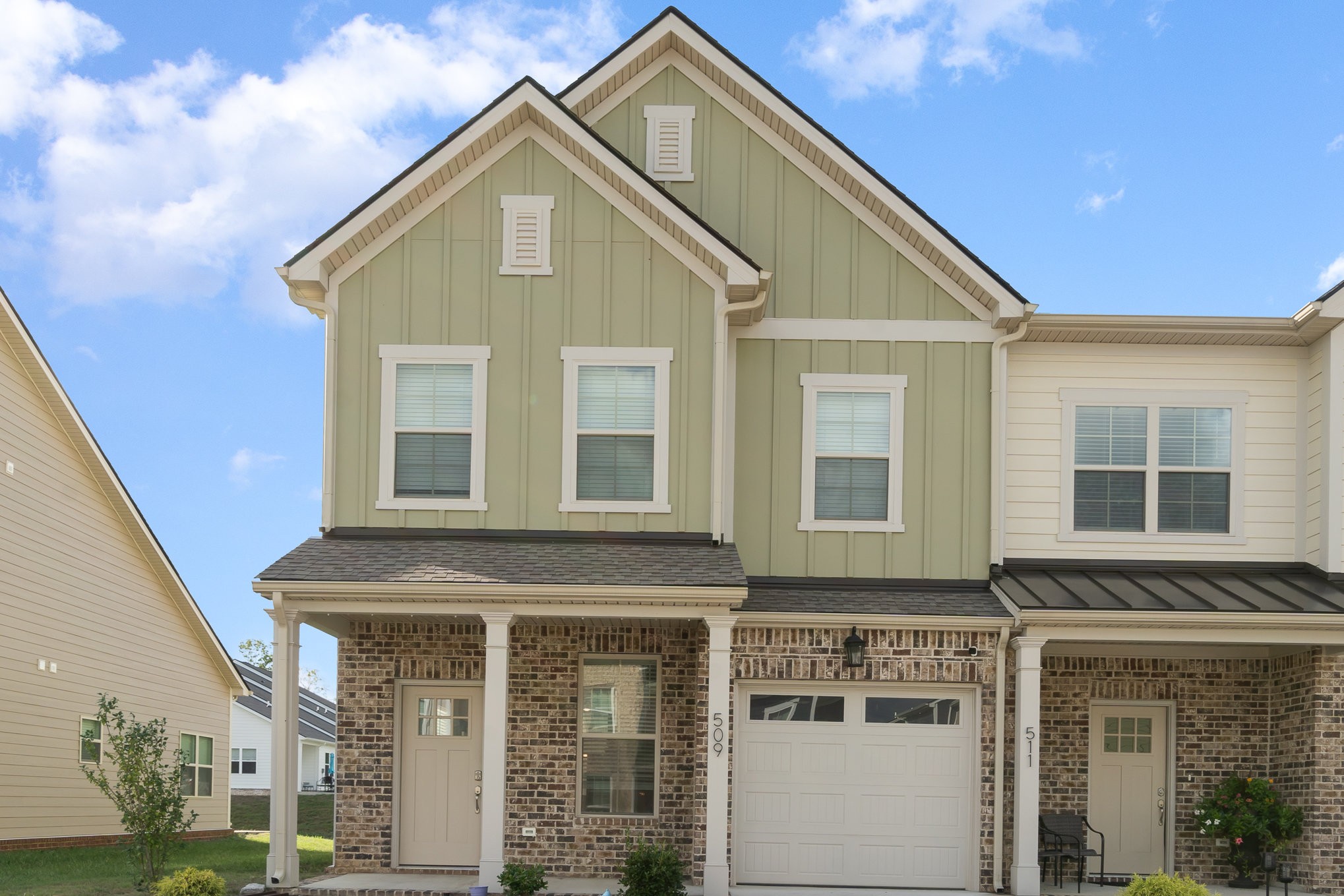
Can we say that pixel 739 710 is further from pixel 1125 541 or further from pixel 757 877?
pixel 1125 541

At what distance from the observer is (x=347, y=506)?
13.6 m

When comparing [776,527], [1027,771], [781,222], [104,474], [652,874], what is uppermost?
[781,222]

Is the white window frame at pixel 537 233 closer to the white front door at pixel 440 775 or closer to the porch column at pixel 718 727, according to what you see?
the porch column at pixel 718 727

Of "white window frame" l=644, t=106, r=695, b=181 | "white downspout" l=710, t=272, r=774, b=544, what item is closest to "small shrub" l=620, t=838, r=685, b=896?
"white downspout" l=710, t=272, r=774, b=544

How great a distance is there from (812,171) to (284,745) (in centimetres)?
793

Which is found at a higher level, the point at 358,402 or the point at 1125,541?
the point at 358,402

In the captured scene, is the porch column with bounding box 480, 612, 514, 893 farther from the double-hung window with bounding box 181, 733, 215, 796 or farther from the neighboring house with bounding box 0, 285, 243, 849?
the double-hung window with bounding box 181, 733, 215, 796

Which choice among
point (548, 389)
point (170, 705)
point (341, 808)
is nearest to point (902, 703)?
point (548, 389)

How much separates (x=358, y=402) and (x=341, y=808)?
162 inches

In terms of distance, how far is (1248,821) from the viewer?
44.3 feet

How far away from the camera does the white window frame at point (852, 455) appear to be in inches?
555

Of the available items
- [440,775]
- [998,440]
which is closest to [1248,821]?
[998,440]

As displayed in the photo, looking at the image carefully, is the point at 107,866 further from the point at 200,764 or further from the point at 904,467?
the point at 904,467

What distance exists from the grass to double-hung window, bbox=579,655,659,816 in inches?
448
